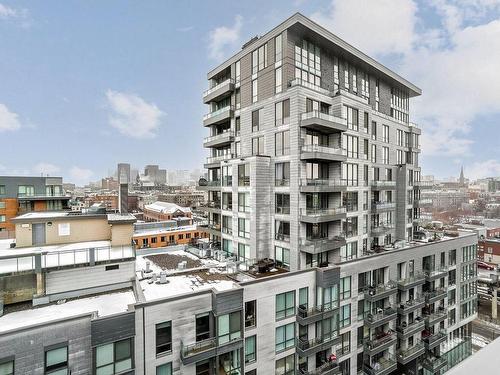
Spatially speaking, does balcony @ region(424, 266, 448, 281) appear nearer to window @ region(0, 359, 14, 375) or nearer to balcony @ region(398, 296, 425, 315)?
balcony @ region(398, 296, 425, 315)

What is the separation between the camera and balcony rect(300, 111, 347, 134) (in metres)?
22.9

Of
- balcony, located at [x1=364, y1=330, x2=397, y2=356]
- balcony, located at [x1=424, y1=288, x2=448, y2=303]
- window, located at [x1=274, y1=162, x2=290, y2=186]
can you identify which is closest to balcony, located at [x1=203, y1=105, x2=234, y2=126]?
window, located at [x1=274, y1=162, x2=290, y2=186]

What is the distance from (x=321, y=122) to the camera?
22.9 metres

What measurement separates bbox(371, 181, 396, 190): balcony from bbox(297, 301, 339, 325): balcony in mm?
17161

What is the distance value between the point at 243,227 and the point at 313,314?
11.0 meters

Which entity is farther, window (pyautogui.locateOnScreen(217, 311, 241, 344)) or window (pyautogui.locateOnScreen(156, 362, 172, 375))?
window (pyautogui.locateOnScreen(217, 311, 241, 344))

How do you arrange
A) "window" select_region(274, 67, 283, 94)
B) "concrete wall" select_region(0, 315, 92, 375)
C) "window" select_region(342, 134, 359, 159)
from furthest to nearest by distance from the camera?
"window" select_region(342, 134, 359, 159) < "window" select_region(274, 67, 283, 94) < "concrete wall" select_region(0, 315, 92, 375)

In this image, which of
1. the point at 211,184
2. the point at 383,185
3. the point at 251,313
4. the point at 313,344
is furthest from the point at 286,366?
the point at 383,185

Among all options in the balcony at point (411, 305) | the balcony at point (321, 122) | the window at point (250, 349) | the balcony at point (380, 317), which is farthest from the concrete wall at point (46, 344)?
the balcony at point (411, 305)

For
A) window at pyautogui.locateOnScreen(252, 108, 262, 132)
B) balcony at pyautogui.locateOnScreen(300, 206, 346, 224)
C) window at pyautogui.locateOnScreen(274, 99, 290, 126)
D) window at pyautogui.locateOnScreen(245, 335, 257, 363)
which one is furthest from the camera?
window at pyautogui.locateOnScreen(252, 108, 262, 132)

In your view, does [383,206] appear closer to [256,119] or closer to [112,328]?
[256,119]

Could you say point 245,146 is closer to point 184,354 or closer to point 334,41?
point 334,41

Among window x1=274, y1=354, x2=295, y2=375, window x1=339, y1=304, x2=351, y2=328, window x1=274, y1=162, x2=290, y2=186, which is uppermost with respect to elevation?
window x1=274, y1=162, x2=290, y2=186

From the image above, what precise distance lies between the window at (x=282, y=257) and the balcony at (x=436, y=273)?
17338 millimetres
